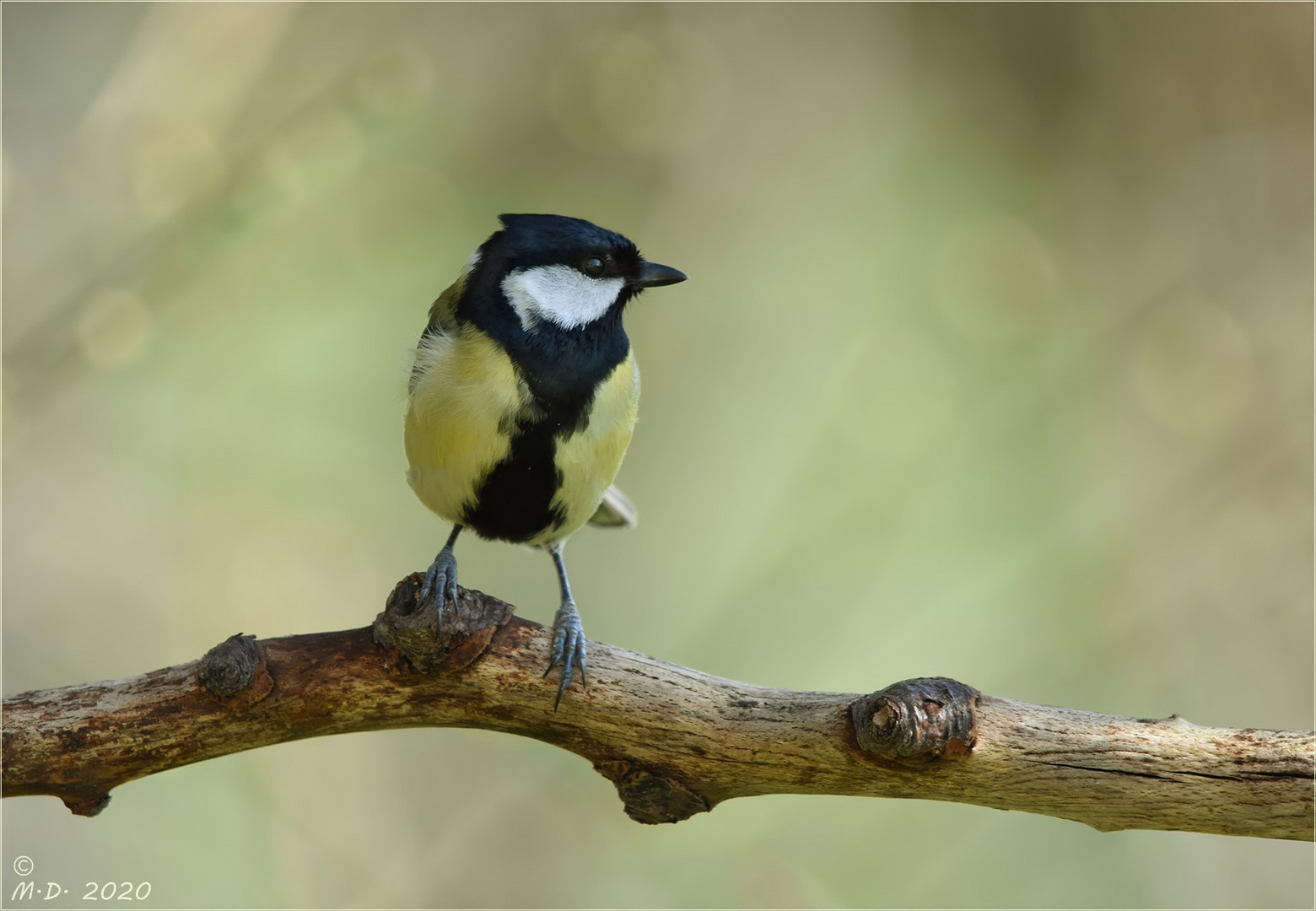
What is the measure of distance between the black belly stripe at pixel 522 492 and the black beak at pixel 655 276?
0.36 metres

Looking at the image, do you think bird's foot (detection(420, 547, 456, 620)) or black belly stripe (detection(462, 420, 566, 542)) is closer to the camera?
bird's foot (detection(420, 547, 456, 620))

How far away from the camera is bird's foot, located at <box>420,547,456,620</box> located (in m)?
1.49

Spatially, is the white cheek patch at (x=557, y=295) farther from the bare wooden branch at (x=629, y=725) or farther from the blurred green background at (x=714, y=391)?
the blurred green background at (x=714, y=391)

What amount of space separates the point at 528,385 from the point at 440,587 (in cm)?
38

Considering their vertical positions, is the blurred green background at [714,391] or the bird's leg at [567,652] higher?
the blurred green background at [714,391]

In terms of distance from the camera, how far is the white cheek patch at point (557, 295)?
1.80 meters

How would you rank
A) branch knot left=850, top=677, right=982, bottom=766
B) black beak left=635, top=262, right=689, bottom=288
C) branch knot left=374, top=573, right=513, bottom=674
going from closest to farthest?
1. branch knot left=850, top=677, right=982, bottom=766
2. branch knot left=374, top=573, right=513, bottom=674
3. black beak left=635, top=262, right=689, bottom=288

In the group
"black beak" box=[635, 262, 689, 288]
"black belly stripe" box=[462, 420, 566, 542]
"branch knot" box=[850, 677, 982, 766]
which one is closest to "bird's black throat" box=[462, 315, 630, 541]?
"black belly stripe" box=[462, 420, 566, 542]

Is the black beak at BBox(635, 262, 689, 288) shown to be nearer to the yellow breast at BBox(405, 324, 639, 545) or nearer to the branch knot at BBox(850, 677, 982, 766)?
the yellow breast at BBox(405, 324, 639, 545)

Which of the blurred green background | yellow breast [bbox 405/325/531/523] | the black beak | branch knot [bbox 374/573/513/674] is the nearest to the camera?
branch knot [bbox 374/573/513/674]

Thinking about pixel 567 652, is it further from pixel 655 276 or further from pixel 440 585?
pixel 655 276

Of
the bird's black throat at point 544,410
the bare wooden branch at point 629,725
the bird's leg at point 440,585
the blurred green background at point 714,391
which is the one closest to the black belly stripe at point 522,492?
the bird's black throat at point 544,410

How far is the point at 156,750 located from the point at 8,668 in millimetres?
1455

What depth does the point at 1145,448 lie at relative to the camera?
3.25 metres
